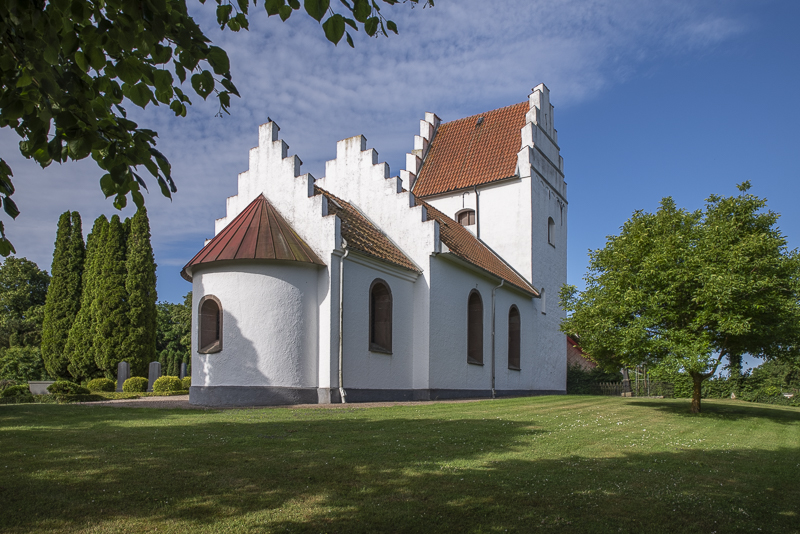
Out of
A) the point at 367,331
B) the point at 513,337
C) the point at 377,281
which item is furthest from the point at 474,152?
the point at 367,331

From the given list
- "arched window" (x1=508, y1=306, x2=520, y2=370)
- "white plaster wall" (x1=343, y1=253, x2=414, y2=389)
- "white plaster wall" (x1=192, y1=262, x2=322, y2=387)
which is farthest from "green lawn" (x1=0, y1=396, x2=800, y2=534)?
"arched window" (x1=508, y1=306, x2=520, y2=370)

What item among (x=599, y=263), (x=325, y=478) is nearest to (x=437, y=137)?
(x=599, y=263)

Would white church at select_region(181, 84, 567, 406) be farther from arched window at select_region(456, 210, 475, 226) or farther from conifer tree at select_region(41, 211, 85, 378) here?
conifer tree at select_region(41, 211, 85, 378)

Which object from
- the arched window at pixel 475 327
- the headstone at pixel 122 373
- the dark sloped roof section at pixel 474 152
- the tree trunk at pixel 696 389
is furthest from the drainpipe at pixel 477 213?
the headstone at pixel 122 373

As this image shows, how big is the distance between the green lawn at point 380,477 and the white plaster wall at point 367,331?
18.9 feet

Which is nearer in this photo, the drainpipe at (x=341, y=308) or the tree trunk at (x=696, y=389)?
the tree trunk at (x=696, y=389)

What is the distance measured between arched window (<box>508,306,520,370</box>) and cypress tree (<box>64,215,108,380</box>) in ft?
63.0

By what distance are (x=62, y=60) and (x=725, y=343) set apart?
14338 millimetres

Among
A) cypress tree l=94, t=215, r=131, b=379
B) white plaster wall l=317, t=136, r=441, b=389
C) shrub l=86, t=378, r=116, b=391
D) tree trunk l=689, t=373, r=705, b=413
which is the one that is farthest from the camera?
cypress tree l=94, t=215, r=131, b=379

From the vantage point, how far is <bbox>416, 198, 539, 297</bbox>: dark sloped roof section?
2095 centimetres

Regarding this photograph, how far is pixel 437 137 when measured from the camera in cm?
3016

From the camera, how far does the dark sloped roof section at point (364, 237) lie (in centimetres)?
1662

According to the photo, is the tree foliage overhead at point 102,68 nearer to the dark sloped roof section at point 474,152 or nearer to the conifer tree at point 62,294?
the dark sloped roof section at point 474,152

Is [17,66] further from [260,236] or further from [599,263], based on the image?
[599,263]
